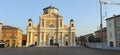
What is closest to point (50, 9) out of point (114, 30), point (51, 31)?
point (51, 31)

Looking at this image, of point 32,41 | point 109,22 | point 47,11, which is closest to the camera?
point 109,22

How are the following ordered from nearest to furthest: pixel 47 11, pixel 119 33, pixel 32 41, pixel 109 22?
pixel 119 33 < pixel 109 22 < pixel 32 41 < pixel 47 11

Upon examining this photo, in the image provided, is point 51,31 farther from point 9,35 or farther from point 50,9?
point 9,35

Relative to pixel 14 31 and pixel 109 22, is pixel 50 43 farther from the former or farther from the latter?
pixel 109 22

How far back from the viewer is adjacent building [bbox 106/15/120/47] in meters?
53.5

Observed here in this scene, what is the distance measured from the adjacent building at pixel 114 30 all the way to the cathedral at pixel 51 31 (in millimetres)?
26556

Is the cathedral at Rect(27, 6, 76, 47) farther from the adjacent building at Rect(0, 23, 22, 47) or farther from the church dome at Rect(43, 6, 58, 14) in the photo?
the church dome at Rect(43, 6, 58, 14)

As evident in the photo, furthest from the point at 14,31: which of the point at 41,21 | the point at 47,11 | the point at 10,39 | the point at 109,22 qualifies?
the point at 109,22

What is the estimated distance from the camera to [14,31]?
8369cm

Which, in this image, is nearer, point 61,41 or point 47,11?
point 61,41

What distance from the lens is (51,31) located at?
84.2 metres

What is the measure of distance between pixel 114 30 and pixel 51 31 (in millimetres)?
34426

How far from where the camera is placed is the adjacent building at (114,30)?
53456mm

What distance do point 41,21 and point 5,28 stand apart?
14.7 metres
